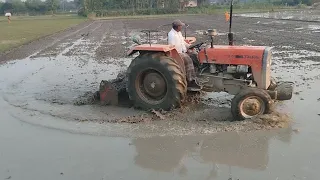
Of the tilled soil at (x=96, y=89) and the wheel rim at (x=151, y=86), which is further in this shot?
the wheel rim at (x=151, y=86)

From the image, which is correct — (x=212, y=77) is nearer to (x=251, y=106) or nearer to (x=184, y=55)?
(x=184, y=55)

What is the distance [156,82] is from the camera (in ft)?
24.0

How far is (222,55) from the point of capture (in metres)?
6.93

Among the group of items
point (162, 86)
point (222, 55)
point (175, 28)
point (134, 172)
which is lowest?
point (134, 172)

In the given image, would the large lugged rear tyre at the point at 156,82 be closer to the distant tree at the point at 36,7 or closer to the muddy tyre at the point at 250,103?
the muddy tyre at the point at 250,103

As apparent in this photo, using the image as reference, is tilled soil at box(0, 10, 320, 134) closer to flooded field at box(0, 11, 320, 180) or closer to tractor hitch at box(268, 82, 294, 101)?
flooded field at box(0, 11, 320, 180)

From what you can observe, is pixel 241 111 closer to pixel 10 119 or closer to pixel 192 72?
pixel 192 72

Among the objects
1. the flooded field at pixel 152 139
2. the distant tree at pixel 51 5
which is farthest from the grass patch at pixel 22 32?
the distant tree at pixel 51 5

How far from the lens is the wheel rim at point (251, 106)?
6492mm

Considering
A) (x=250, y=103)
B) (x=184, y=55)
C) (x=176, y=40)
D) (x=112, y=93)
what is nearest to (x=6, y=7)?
(x=112, y=93)

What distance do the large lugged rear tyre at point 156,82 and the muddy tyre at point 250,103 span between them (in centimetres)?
104

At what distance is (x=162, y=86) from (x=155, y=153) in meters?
1.95

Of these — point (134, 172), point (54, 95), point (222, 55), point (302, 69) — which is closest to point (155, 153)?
point (134, 172)

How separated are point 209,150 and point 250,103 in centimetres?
137
